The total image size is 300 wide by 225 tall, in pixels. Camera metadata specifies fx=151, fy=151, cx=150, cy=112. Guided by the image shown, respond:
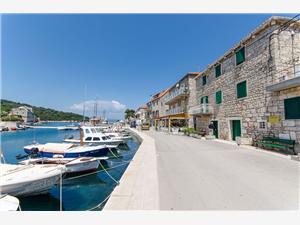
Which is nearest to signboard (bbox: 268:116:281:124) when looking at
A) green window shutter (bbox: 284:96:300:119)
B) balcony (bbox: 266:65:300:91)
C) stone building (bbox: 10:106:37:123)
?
green window shutter (bbox: 284:96:300:119)

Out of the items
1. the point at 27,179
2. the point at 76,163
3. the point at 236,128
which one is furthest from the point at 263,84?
the point at 27,179

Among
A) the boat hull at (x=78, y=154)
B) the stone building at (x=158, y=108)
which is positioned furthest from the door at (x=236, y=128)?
the stone building at (x=158, y=108)

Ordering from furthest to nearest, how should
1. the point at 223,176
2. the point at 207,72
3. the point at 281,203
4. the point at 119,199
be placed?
the point at 207,72 → the point at 223,176 → the point at 119,199 → the point at 281,203

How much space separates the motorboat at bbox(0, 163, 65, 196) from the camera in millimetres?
6004

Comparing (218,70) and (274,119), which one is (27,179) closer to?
(274,119)

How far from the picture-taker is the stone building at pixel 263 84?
Answer: 920 cm

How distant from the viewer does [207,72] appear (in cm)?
1988

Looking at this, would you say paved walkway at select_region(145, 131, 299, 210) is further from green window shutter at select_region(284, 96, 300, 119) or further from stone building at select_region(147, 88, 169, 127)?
stone building at select_region(147, 88, 169, 127)

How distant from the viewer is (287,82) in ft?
28.3

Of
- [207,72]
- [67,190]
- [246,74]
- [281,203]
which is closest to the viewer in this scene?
[281,203]
